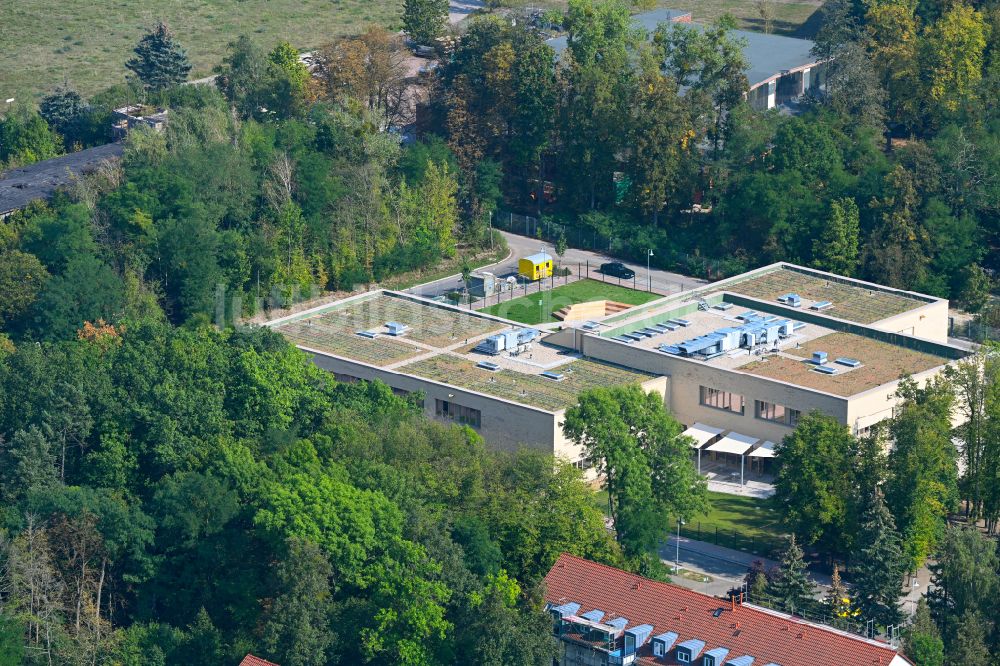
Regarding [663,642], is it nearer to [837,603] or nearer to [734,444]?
[837,603]

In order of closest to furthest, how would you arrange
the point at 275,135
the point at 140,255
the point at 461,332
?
the point at 461,332, the point at 140,255, the point at 275,135

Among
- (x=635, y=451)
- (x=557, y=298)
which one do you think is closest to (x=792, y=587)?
(x=635, y=451)

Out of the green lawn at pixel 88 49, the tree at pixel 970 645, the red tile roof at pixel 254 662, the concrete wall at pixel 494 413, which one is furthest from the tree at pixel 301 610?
the green lawn at pixel 88 49

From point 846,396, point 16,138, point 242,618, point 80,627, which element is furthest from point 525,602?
point 16,138

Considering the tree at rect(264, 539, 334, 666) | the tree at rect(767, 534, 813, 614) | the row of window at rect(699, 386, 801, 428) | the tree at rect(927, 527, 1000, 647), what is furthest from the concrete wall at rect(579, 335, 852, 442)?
the tree at rect(264, 539, 334, 666)

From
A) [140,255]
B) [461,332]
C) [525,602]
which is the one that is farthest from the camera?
[140,255]

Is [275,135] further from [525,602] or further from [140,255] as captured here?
[525,602]
